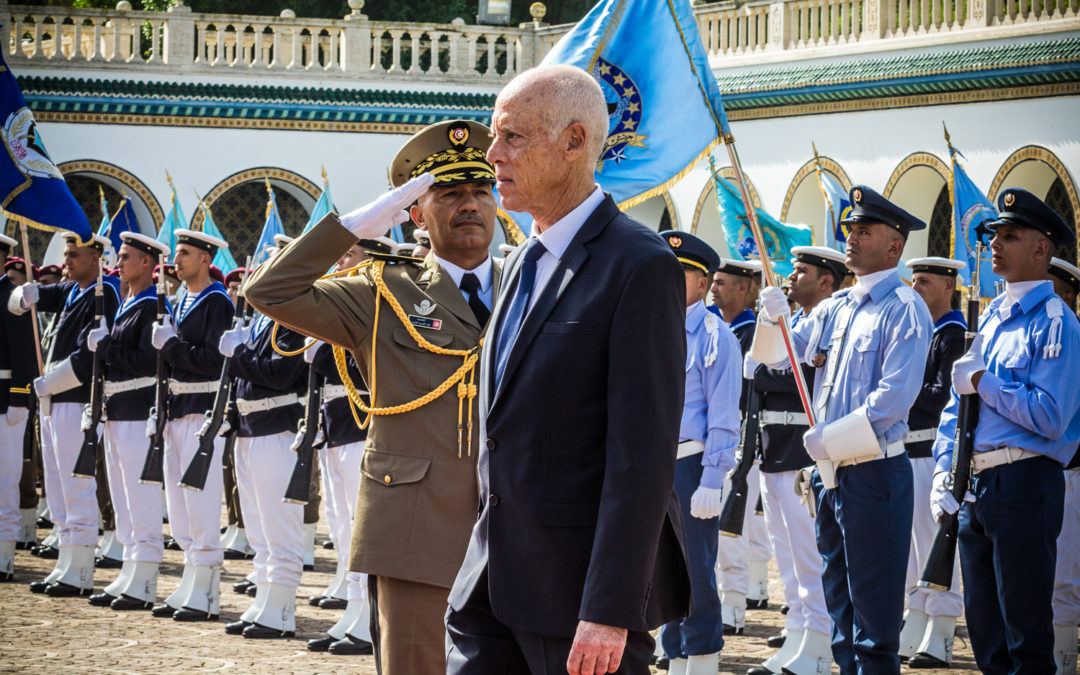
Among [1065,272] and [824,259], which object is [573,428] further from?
[824,259]

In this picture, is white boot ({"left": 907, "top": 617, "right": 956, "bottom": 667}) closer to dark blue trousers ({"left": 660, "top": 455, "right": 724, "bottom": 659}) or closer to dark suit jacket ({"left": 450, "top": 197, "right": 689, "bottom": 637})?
dark blue trousers ({"left": 660, "top": 455, "right": 724, "bottom": 659})

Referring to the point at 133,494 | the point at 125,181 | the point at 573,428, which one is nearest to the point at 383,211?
the point at 573,428

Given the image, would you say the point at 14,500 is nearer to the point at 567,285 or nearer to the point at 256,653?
the point at 256,653

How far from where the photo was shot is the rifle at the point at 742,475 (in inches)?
289

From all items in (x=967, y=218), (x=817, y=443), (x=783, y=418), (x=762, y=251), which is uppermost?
(x=967, y=218)

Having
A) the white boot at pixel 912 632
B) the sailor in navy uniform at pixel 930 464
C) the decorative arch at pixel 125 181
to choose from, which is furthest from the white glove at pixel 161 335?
the decorative arch at pixel 125 181

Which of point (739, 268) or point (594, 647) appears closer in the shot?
point (594, 647)

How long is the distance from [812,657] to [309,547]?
16.0ft

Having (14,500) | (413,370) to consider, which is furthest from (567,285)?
(14,500)

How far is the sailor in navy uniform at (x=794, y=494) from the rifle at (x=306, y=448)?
2.40 metres

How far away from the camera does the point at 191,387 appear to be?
28.0ft

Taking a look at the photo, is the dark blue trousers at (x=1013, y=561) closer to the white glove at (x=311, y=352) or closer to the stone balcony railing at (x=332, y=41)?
the white glove at (x=311, y=352)

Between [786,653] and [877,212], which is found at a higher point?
[877,212]

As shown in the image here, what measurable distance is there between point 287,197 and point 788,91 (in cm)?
713
